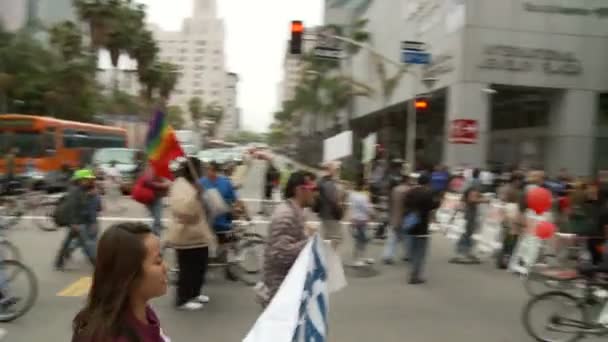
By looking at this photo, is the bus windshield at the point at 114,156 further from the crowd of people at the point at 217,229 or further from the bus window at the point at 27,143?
the crowd of people at the point at 217,229

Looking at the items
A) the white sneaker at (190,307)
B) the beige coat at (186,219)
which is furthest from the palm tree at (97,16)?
the white sneaker at (190,307)

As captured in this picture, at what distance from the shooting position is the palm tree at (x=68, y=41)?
138 feet

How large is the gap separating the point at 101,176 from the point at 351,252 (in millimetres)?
10813

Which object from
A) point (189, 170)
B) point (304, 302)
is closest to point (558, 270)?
point (189, 170)

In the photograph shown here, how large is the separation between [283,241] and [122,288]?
2.81 m

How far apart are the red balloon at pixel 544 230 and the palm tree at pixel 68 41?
3905cm

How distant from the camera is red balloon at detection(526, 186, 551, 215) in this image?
9.45 meters

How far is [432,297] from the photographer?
7.84 metres

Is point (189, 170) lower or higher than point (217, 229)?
higher

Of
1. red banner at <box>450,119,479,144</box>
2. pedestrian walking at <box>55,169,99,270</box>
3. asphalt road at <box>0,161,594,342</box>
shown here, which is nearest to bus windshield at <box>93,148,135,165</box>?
red banner at <box>450,119,479,144</box>

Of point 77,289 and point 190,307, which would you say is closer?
point 190,307

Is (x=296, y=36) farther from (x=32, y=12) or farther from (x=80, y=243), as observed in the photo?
(x=32, y=12)

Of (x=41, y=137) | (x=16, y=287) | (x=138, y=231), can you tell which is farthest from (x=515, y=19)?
(x=138, y=231)

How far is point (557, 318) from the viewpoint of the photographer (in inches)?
235
